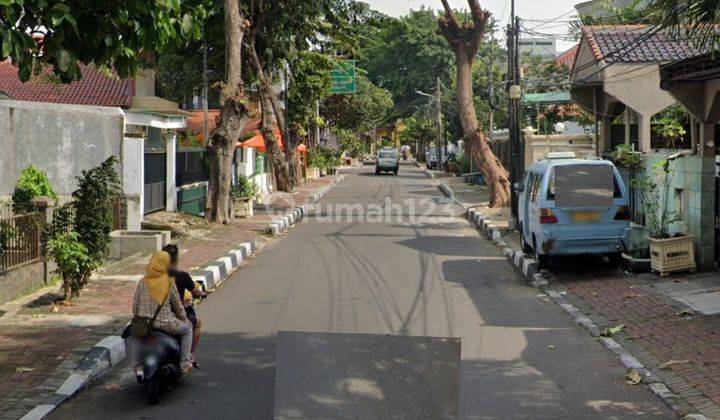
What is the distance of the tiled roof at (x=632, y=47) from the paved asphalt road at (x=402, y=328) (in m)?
5.57

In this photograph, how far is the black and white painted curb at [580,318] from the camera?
705 cm

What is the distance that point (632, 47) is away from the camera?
65.7 ft

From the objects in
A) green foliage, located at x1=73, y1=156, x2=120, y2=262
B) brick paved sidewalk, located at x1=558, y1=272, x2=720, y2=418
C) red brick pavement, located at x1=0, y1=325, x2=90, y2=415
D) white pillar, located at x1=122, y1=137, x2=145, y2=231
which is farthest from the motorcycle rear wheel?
white pillar, located at x1=122, y1=137, x2=145, y2=231

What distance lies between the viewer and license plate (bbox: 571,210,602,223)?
13.3 metres

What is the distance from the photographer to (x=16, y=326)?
32.2 ft


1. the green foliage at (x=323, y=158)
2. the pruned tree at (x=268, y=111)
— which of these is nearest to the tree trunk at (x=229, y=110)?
the pruned tree at (x=268, y=111)

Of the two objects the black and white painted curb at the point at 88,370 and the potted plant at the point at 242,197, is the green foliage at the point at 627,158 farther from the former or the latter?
the potted plant at the point at 242,197

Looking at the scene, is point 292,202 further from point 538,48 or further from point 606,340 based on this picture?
point 538,48

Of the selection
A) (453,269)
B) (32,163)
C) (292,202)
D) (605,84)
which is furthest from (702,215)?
(292,202)

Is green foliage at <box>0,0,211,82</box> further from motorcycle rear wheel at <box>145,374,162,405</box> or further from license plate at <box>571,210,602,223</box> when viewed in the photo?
license plate at <box>571,210,602,223</box>

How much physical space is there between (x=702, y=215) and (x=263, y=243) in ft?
32.7

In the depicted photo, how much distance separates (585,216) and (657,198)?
6.82 ft

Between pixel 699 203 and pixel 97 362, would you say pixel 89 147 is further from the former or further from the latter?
pixel 699 203

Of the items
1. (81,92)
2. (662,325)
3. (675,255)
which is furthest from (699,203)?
(81,92)
